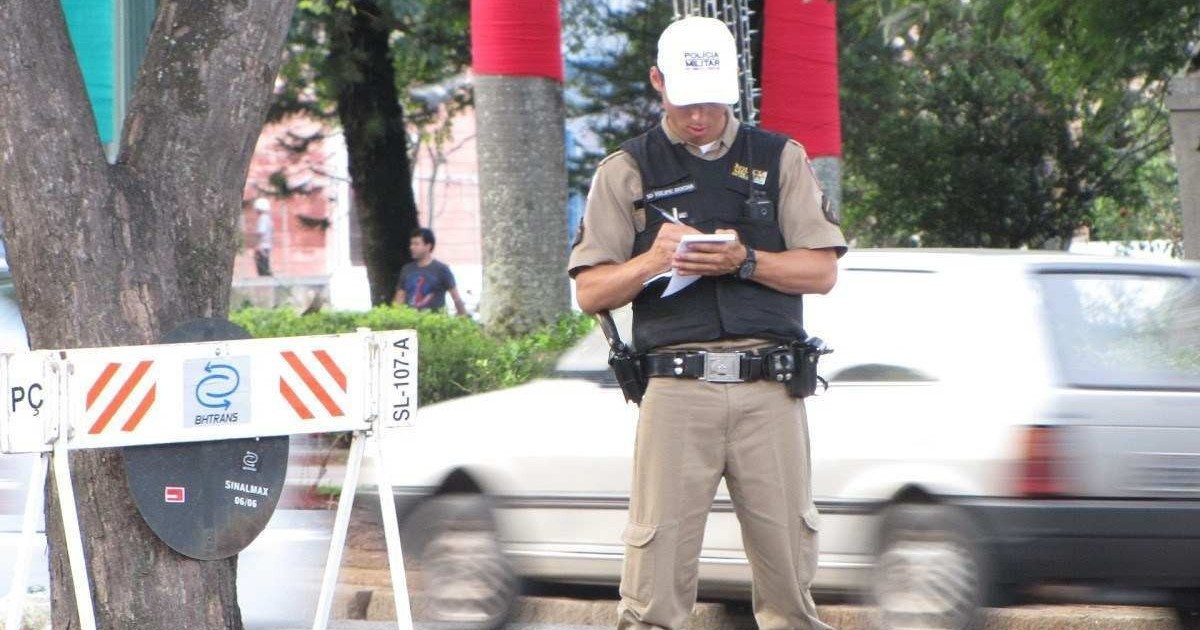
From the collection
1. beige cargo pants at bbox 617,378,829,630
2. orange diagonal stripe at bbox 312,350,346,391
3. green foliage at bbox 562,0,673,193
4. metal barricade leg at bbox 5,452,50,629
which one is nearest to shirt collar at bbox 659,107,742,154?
beige cargo pants at bbox 617,378,829,630

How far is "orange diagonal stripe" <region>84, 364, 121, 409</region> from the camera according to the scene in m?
Answer: 4.66

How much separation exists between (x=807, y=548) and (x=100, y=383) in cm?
188

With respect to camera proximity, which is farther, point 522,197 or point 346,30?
point 346,30

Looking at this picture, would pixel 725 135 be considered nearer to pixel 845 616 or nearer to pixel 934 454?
pixel 934 454

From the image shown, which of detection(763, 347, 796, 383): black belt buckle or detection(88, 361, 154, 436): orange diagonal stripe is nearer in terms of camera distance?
detection(763, 347, 796, 383): black belt buckle

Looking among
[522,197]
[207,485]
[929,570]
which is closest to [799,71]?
[522,197]

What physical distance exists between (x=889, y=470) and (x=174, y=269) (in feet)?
8.71

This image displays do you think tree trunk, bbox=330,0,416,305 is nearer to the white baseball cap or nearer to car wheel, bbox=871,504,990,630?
car wheel, bbox=871,504,990,630

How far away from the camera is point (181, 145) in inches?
206

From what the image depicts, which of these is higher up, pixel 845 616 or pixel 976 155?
pixel 976 155

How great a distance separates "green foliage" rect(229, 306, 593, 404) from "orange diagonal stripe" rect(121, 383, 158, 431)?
6.16 metres

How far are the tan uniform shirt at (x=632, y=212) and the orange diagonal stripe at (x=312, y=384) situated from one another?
827mm

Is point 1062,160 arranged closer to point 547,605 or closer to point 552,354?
point 552,354

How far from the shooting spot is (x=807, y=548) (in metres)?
4.61
